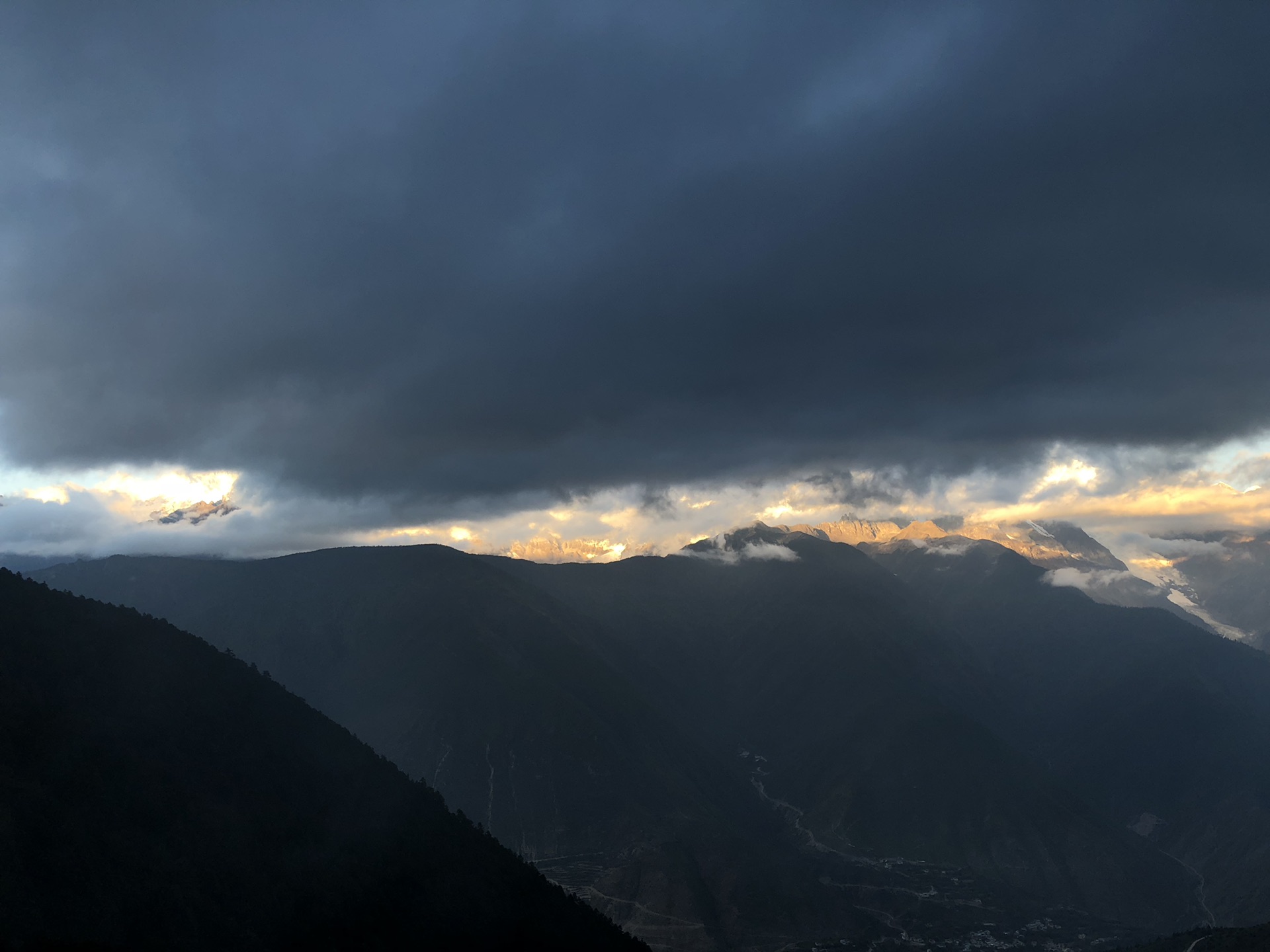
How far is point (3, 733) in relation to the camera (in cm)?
19512

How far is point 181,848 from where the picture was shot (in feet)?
653

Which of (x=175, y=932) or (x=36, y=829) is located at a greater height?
(x=36, y=829)

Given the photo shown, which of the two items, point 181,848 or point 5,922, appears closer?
point 5,922

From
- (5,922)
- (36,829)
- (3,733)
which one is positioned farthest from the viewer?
(3,733)

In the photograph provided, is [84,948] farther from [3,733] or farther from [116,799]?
[3,733]

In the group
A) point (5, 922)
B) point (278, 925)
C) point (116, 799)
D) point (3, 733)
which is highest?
point (3, 733)

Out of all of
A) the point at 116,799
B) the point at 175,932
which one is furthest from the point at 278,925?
the point at 116,799

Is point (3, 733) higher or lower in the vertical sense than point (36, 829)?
higher

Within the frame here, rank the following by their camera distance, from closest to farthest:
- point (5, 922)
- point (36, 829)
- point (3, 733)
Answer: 1. point (5, 922)
2. point (36, 829)
3. point (3, 733)

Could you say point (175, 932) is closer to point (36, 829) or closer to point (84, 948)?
point (84, 948)

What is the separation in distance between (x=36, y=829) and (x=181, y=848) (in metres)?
28.3

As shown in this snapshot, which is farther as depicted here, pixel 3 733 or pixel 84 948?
pixel 3 733

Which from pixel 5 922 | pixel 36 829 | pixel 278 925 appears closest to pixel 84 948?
pixel 5 922

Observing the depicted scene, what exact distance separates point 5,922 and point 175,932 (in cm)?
3060
